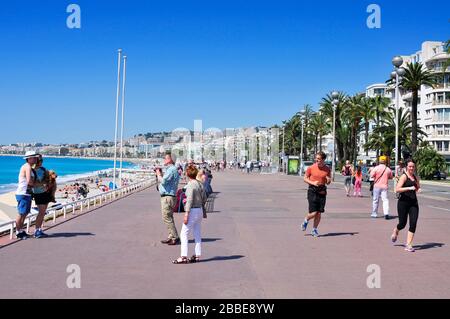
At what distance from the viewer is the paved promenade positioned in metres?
6.50

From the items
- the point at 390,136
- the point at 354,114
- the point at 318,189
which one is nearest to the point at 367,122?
the point at 354,114

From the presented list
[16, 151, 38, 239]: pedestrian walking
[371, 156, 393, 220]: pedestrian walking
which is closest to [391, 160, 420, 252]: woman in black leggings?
[371, 156, 393, 220]: pedestrian walking

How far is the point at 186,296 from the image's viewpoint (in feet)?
20.4

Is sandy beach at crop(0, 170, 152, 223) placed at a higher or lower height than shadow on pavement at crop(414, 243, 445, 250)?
lower

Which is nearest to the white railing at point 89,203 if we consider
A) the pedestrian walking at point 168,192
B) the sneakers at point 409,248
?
the pedestrian walking at point 168,192

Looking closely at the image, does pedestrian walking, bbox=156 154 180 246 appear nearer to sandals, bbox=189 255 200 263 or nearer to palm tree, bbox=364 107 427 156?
sandals, bbox=189 255 200 263

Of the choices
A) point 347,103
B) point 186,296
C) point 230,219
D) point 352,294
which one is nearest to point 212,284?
point 186,296

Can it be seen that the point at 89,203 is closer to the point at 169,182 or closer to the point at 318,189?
the point at 169,182

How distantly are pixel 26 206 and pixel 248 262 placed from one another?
15.1 feet

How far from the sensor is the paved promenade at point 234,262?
6500 millimetres

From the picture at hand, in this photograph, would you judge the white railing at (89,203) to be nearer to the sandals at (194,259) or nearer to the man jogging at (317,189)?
the sandals at (194,259)
